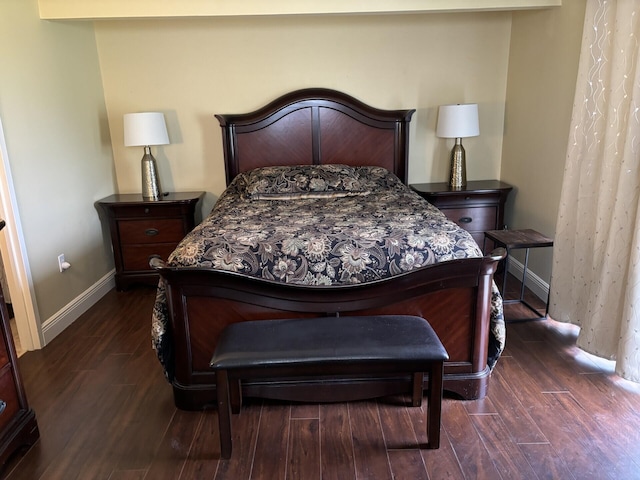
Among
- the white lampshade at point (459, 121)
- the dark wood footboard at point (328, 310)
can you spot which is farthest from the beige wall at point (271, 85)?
the dark wood footboard at point (328, 310)

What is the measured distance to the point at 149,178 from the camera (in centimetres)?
376

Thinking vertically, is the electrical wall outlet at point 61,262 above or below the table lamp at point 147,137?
below

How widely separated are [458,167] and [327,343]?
2483 millimetres

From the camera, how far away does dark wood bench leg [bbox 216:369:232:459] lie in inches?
70.4

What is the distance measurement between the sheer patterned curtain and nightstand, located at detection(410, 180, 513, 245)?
3.08ft

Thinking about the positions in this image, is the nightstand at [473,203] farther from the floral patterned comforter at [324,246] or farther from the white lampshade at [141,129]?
the white lampshade at [141,129]

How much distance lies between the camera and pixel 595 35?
2502 mm

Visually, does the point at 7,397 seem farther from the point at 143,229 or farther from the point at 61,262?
the point at 143,229

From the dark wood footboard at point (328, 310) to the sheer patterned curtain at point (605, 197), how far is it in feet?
2.17

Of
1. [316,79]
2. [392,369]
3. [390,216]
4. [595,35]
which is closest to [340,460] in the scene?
[392,369]

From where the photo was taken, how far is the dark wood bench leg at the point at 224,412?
179cm

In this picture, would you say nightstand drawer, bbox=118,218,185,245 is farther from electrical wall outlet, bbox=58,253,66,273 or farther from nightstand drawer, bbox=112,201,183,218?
electrical wall outlet, bbox=58,253,66,273

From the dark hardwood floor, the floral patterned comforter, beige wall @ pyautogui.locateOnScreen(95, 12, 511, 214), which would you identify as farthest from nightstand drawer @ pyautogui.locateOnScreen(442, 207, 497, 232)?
the dark hardwood floor

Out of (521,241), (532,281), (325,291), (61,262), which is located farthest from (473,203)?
(61,262)
